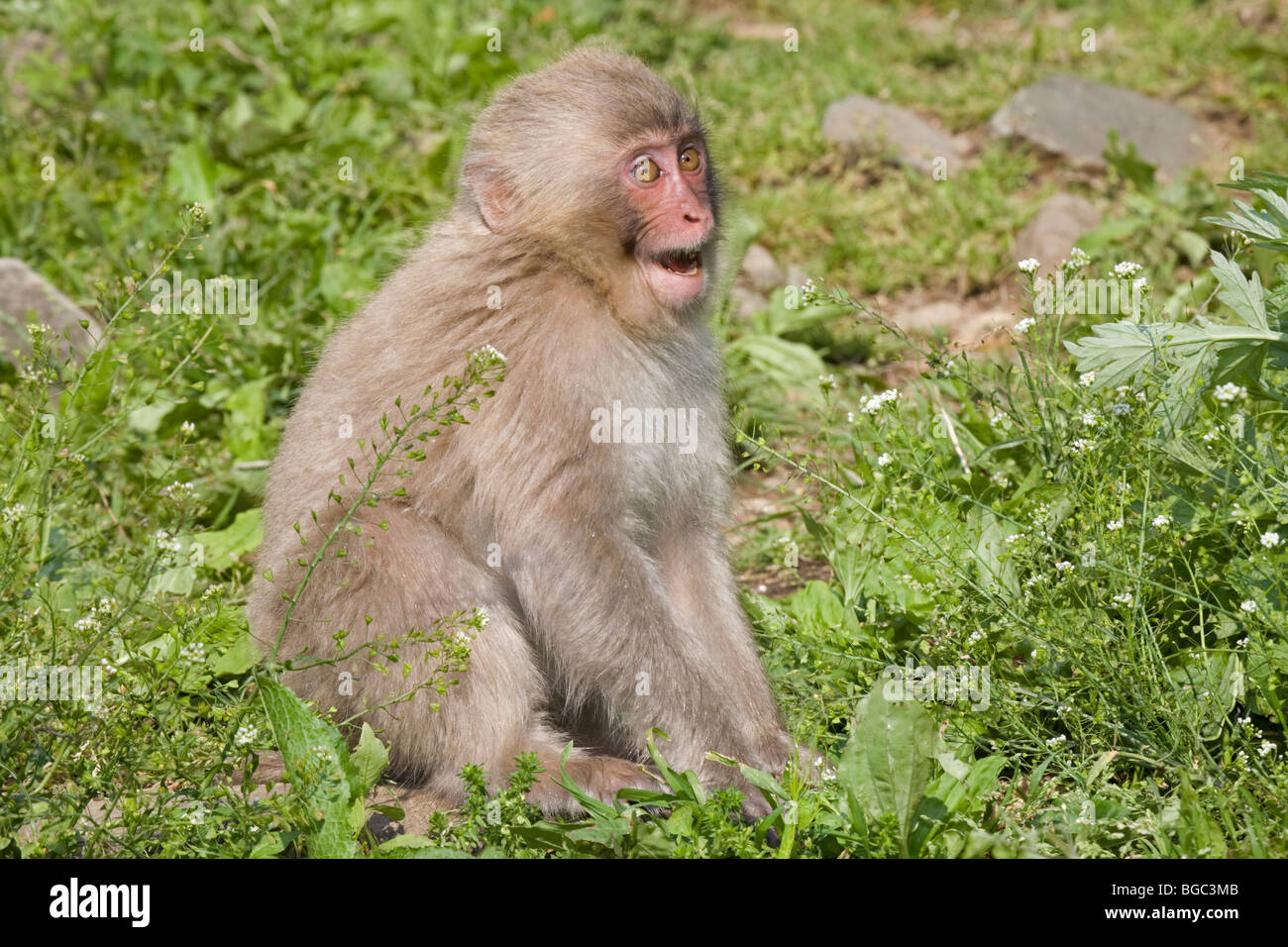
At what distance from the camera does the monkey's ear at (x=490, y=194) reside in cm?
447

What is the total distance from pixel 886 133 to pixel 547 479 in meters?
4.93

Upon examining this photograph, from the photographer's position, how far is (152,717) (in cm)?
355

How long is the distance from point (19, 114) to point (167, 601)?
4.57 m

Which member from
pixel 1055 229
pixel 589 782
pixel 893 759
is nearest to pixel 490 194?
pixel 589 782

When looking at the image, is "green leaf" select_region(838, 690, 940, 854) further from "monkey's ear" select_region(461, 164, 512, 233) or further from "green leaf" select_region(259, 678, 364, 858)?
"monkey's ear" select_region(461, 164, 512, 233)

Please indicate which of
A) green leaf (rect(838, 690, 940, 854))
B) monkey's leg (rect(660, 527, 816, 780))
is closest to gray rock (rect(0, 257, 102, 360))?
monkey's leg (rect(660, 527, 816, 780))

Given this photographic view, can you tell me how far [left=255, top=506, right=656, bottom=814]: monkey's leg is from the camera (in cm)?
402

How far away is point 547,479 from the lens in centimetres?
408

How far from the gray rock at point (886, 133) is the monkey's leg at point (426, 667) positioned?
16.2 feet

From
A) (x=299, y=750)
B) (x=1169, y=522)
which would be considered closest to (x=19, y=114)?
(x=299, y=750)

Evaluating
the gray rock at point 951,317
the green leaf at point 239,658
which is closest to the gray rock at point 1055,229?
the gray rock at point 951,317

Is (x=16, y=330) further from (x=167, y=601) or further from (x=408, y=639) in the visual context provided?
(x=408, y=639)

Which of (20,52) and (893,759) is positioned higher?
(20,52)

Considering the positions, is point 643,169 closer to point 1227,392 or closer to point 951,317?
point 1227,392
